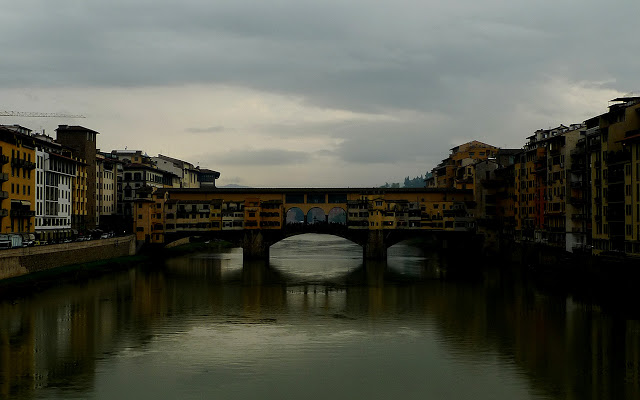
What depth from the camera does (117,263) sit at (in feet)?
230

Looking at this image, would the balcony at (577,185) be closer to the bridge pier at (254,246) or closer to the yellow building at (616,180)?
the yellow building at (616,180)

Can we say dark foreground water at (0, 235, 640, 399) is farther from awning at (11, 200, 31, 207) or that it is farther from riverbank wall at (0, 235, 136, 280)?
awning at (11, 200, 31, 207)

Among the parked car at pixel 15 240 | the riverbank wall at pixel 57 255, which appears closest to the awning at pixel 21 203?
the parked car at pixel 15 240

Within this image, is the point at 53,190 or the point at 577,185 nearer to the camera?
the point at 577,185

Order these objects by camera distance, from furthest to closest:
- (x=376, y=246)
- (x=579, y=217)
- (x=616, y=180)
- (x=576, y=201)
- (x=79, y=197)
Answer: (x=79, y=197) < (x=376, y=246) < (x=576, y=201) < (x=579, y=217) < (x=616, y=180)

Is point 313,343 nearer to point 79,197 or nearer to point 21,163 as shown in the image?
point 21,163

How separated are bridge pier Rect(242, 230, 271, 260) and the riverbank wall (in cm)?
1492

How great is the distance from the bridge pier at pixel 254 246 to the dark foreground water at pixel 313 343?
2573 cm

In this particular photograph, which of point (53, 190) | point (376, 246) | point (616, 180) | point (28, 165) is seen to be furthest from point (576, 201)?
point (53, 190)

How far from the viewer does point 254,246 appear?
85.6 metres

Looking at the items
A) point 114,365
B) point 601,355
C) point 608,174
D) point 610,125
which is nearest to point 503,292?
point 608,174

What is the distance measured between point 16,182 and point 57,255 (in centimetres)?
1000

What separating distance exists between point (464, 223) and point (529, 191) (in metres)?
14.5

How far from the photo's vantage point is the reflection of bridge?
85250 millimetres
